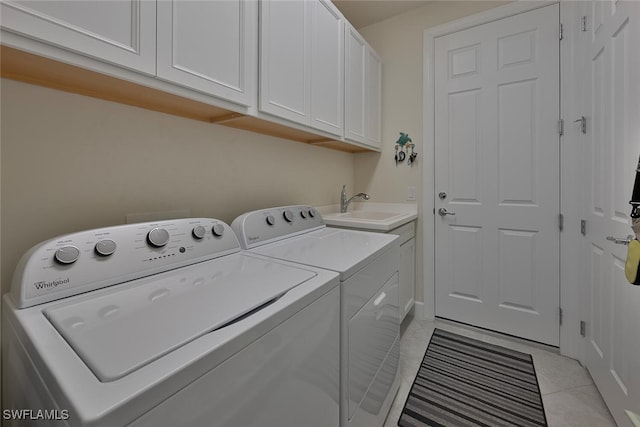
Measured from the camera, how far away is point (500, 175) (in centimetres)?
213

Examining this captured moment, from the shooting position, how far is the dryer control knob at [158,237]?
2.94 feet

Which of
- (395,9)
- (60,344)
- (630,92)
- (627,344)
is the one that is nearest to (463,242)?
(627,344)

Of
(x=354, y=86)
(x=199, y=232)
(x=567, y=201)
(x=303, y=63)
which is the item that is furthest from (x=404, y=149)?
(x=199, y=232)

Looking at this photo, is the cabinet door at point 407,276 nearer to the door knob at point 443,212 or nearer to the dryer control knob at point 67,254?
the door knob at point 443,212

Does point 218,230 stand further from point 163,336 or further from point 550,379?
point 550,379

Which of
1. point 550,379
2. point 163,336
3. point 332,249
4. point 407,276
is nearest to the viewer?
point 163,336

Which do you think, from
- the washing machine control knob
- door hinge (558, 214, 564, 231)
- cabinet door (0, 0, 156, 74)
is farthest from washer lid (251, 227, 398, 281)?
door hinge (558, 214, 564, 231)

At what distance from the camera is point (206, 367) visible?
48 centimetres

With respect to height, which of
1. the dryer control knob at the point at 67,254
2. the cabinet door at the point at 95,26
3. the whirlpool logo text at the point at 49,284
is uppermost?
the cabinet door at the point at 95,26

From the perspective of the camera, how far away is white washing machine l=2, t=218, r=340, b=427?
424 millimetres

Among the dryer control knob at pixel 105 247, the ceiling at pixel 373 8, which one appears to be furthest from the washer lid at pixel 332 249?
the ceiling at pixel 373 8

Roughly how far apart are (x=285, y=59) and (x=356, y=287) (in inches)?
45.5

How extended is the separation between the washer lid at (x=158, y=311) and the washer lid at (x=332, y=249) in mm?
121

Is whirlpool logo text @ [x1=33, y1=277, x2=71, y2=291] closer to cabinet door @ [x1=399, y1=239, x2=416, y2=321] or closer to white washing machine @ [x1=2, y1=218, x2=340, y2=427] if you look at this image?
white washing machine @ [x1=2, y1=218, x2=340, y2=427]
